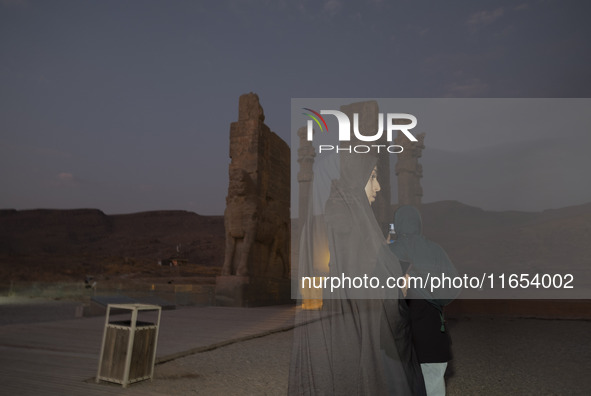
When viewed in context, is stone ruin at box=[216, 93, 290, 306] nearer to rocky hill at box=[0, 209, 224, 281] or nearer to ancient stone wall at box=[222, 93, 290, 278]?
ancient stone wall at box=[222, 93, 290, 278]

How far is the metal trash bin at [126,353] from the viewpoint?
134 inches

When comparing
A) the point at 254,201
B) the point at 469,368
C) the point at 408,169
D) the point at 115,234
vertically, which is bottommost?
the point at 469,368

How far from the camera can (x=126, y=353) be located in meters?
3.43

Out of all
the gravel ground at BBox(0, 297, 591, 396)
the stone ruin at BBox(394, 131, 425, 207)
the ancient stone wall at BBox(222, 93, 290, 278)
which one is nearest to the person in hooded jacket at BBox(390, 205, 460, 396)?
the gravel ground at BBox(0, 297, 591, 396)

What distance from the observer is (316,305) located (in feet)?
30.0

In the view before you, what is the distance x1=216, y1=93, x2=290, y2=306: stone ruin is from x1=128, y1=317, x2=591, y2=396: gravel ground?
4.36m

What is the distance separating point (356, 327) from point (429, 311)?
74 cm

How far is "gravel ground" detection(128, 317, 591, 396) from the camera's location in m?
3.61

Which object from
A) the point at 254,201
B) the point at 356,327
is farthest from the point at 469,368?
the point at 254,201

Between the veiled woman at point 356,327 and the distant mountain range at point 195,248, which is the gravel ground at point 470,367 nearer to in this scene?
the veiled woman at point 356,327

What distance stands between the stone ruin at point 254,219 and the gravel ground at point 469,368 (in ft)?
14.3

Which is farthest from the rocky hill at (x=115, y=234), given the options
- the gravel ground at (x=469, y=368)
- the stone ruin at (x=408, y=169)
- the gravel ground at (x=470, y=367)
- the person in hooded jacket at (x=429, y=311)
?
the person in hooded jacket at (x=429, y=311)

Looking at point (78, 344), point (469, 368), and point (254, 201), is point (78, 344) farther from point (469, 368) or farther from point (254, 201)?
point (254, 201)

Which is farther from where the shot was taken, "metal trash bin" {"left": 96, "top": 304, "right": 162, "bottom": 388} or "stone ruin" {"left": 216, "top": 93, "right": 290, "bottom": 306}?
"stone ruin" {"left": 216, "top": 93, "right": 290, "bottom": 306}
